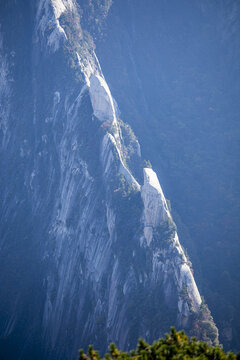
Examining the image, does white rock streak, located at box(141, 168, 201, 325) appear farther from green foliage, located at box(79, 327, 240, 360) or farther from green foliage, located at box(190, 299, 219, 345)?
green foliage, located at box(79, 327, 240, 360)

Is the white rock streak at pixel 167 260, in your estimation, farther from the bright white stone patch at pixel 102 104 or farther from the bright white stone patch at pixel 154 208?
the bright white stone patch at pixel 102 104

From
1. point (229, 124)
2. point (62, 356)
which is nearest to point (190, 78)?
point (229, 124)

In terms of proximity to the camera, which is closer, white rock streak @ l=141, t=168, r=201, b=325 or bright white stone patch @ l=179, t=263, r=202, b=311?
white rock streak @ l=141, t=168, r=201, b=325

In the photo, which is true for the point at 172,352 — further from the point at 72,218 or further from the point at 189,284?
the point at 72,218

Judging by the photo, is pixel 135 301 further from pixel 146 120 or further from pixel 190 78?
pixel 190 78

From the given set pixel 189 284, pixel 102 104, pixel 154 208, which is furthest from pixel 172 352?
pixel 102 104

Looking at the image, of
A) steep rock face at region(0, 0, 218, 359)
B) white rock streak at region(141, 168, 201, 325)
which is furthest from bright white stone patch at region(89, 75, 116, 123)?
white rock streak at region(141, 168, 201, 325)

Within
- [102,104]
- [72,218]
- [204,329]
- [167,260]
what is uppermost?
[102,104]

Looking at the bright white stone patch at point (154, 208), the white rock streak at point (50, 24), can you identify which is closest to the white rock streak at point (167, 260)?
the bright white stone patch at point (154, 208)
